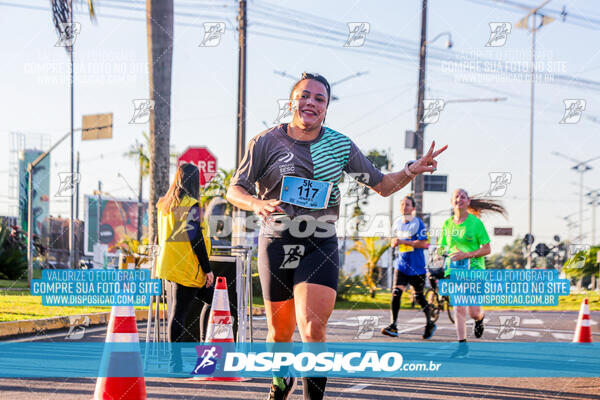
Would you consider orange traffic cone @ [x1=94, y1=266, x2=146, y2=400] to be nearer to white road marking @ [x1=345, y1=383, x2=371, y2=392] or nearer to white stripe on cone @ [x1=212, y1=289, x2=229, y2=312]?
white stripe on cone @ [x1=212, y1=289, x2=229, y2=312]

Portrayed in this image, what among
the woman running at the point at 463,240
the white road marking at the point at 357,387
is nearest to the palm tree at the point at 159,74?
the woman running at the point at 463,240

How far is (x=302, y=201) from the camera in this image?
426 cm

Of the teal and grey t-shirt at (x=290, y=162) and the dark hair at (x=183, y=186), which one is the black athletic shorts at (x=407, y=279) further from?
the teal and grey t-shirt at (x=290, y=162)

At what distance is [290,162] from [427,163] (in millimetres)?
797

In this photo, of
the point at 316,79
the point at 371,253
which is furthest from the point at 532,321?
the point at 316,79

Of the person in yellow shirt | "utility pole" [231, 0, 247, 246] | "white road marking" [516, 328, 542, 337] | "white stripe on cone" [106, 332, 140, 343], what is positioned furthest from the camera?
"utility pole" [231, 0, 247, 246]

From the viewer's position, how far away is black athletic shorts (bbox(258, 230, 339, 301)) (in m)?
4.20

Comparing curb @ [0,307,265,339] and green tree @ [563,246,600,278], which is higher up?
green tree @ [563,246,600,278]

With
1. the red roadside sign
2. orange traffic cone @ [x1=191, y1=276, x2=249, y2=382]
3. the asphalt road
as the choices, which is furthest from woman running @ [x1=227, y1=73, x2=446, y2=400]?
the red roadside sign

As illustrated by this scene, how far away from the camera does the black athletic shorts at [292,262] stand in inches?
165

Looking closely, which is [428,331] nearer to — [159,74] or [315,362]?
[159,74]

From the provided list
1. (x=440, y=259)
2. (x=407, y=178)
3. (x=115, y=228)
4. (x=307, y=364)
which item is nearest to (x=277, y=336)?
(x=307, y=364)

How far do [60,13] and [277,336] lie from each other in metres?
9.39

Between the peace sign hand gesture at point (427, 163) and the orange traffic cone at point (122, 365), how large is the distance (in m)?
2.08
